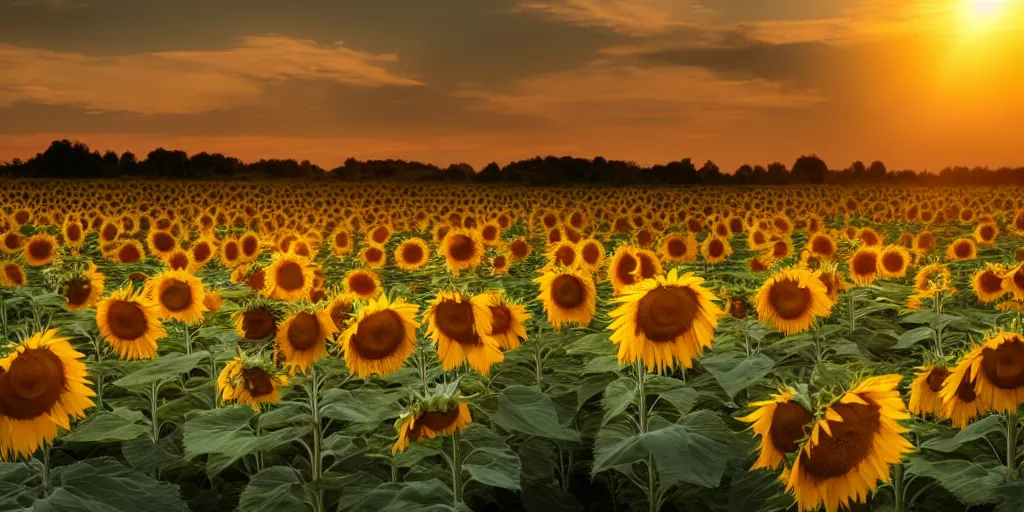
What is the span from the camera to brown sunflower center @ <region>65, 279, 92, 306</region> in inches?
320

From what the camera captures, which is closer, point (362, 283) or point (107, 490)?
point (107, 490)

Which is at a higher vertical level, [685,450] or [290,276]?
[290,276]

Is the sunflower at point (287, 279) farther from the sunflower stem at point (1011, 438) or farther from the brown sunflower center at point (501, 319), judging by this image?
the sunflower stem at point (1011, 438)

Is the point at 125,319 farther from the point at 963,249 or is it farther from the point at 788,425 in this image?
the point at 963,249

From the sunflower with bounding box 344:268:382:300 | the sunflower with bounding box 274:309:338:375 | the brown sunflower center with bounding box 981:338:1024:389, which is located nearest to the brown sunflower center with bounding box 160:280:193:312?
the sunflower with bounding box 344:268:382:300

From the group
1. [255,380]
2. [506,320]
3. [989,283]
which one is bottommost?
[255,380]

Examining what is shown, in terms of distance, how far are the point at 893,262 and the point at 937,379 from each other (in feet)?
21.1

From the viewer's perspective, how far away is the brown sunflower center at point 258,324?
16.6 ft

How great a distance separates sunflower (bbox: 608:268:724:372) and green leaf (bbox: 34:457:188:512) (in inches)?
92.3

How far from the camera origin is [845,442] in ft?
11.2

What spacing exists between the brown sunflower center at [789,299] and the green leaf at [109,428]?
426 cm

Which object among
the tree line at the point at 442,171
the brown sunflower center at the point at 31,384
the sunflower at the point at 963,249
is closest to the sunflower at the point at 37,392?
the brown sunflower center at the point at 31,384

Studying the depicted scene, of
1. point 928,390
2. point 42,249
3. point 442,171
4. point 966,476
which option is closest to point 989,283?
point 928,390

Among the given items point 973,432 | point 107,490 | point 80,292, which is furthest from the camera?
point 80,292
